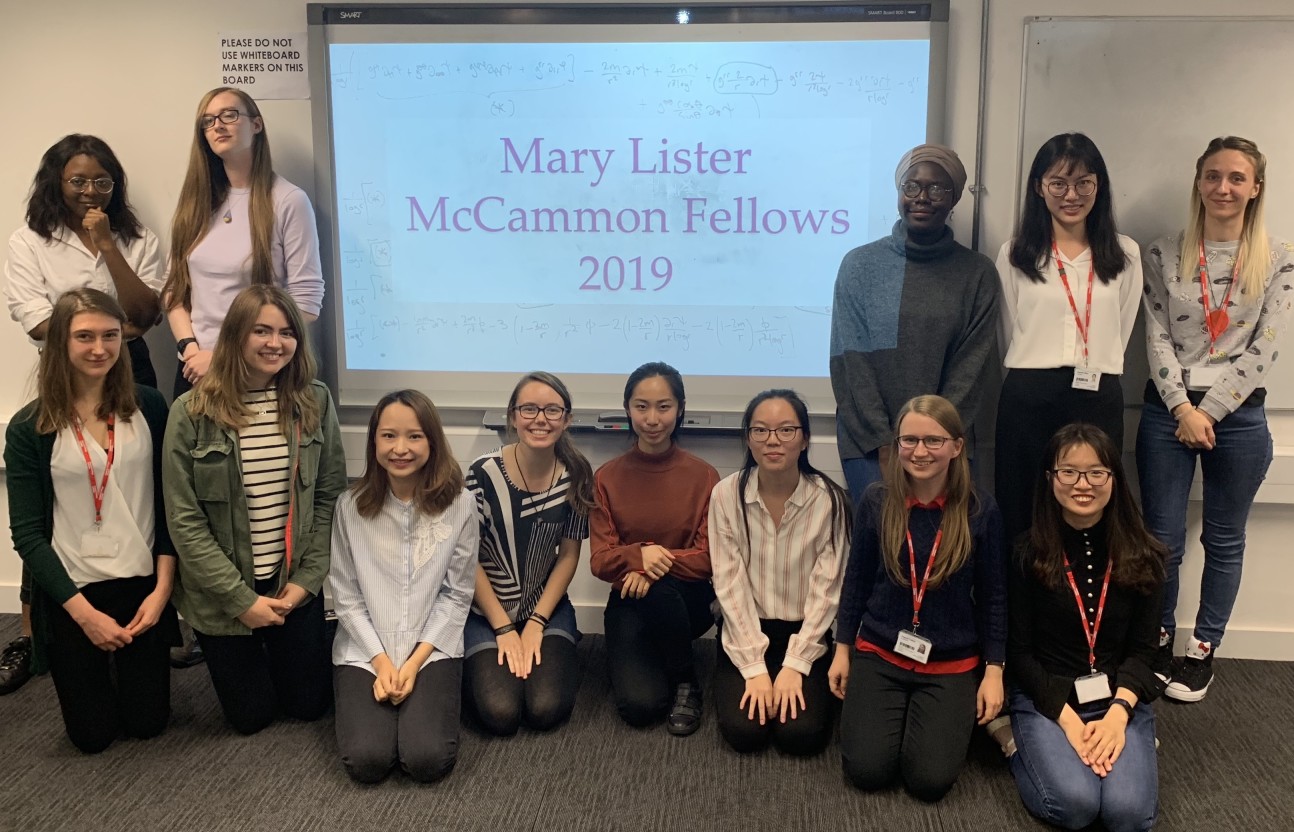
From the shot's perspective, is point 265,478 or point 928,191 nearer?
point 265,478

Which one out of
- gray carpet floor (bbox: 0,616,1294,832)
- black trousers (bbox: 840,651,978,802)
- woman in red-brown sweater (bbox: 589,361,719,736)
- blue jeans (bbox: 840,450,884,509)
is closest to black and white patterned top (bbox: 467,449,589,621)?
woman in red-brown sweater (bbox: 589,361,719,736)

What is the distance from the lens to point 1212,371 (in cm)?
263

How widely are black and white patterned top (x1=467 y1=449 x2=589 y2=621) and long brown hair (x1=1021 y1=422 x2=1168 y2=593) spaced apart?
1.21 m

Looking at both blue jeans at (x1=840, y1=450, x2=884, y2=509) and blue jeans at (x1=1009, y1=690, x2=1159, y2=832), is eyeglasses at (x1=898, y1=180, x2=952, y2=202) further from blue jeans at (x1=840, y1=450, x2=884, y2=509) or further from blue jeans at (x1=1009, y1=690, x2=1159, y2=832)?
blue jeans at (x1=1009, y1=690, x2=1159, y2=832)

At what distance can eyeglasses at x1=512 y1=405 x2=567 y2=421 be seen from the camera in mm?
2499

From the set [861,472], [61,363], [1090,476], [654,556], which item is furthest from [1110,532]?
[61,363]

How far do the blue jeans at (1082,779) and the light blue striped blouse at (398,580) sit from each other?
1.43m

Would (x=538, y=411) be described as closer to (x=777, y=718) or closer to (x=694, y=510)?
(x=694, y=510)

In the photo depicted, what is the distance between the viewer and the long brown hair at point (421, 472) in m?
2.40

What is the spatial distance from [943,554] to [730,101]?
1551 mm

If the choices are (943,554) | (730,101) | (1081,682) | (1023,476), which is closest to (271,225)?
(730,101)

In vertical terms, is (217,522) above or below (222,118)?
below

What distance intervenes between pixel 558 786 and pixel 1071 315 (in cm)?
186

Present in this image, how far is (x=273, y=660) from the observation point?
251 centimetres
